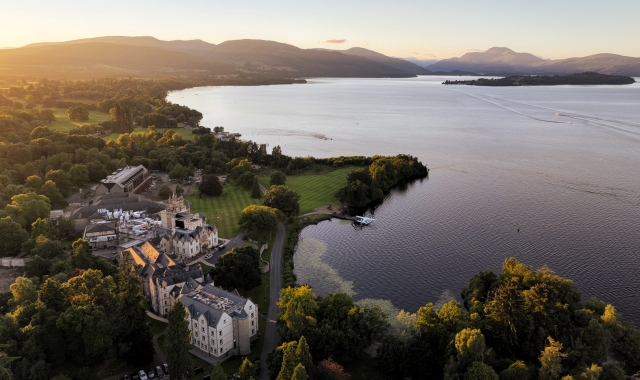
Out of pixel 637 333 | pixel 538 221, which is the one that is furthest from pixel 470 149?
pixel 637 333

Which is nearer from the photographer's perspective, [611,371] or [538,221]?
[611,371]

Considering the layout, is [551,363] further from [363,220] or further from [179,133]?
[179,133]

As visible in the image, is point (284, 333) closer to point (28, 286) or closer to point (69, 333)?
point (69, 333)

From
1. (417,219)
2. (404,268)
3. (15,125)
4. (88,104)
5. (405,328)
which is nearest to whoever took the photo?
(405,328)

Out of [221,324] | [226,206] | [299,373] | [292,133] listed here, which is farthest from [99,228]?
[292,133]

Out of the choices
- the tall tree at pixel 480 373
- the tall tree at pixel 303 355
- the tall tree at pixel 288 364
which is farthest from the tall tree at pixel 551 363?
the tall tree at pixel 288 364
